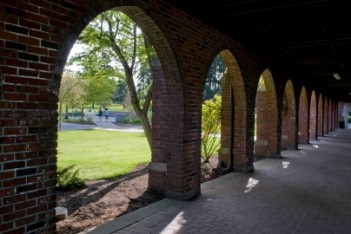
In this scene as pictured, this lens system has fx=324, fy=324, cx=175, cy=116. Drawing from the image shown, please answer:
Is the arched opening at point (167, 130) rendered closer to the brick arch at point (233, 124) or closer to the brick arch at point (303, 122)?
the brick arch at point (233, 124)

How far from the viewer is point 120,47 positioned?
9.11 meters

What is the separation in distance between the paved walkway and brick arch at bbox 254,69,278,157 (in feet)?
9.36

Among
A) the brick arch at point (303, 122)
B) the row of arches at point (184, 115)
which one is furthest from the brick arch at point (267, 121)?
the brick arch at point (303, 122)

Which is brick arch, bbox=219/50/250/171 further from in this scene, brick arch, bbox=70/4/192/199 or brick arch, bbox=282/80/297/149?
brick arch, bbox=282/80/297/149

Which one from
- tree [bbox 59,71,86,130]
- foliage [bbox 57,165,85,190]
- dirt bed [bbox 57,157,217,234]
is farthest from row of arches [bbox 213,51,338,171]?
tree [bbox 59,71,86,130]

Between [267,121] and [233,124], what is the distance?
9.33ft

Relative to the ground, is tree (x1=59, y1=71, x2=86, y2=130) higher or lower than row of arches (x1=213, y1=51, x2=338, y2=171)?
higher

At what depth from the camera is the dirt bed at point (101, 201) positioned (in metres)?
4.51

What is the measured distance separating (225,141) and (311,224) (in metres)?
4.19

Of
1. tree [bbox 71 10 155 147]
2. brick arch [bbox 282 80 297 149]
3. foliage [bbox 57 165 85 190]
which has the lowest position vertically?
foliage [bbox 57 165 85 190]

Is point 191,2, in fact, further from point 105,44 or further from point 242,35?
point 105,44

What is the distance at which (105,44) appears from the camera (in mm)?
8555

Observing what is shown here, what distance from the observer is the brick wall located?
286 centimetres

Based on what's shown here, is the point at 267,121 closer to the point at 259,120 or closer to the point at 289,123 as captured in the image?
the point at 259,120
